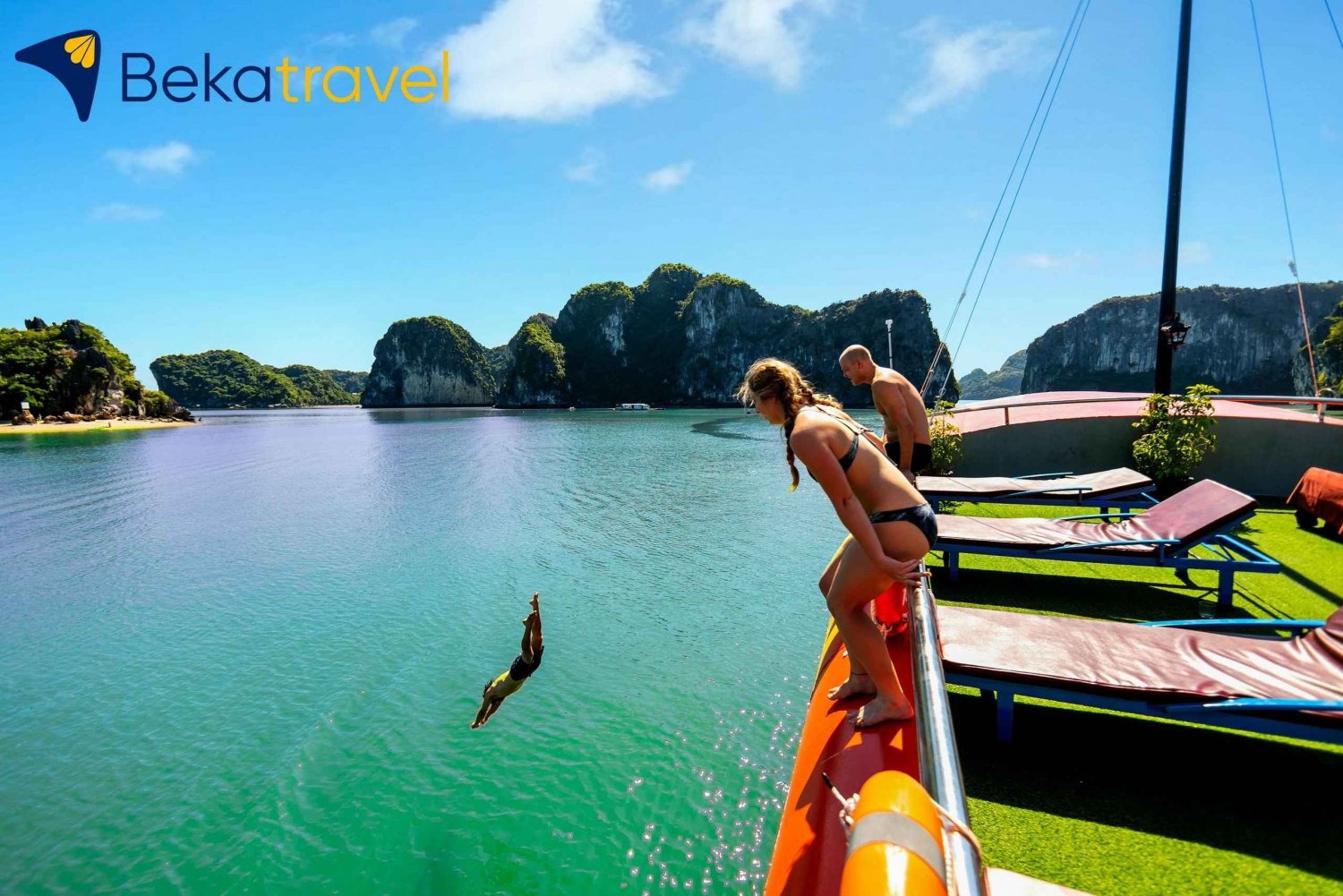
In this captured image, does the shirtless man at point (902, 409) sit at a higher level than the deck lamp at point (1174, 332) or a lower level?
lower

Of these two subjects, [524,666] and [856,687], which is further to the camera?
[524,666]

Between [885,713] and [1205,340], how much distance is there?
19952 cm

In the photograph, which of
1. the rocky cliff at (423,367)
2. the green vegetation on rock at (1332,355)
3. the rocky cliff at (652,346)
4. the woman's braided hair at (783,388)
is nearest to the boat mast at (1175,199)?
the woman's braided hair at (783,388)

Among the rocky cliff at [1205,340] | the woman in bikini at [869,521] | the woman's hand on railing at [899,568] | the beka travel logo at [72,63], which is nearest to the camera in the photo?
the woman's hand on railing at [899,568]

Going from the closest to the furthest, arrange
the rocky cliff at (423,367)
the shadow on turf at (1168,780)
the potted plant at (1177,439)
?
the shadow on turf at (1168,780) → the potted plant at (1177,439) → the rocky cliff at (423,367)

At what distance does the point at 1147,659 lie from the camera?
11.9ft

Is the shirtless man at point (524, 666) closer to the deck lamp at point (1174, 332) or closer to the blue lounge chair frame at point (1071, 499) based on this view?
the blue lounge chair frame at point (1071, 499)

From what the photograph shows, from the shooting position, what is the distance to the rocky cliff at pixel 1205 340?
138 m

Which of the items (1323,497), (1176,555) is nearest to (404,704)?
(1176,555)

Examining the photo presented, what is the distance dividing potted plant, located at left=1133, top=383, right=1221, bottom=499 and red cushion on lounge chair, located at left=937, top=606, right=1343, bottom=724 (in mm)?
7939

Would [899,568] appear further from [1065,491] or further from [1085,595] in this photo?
[1065,491]

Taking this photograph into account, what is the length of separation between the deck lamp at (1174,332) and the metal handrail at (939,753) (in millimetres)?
11773

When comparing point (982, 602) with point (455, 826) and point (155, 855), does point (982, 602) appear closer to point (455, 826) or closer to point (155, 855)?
point (455, 826)

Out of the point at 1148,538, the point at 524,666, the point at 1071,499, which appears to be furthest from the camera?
the point at 1071,499
